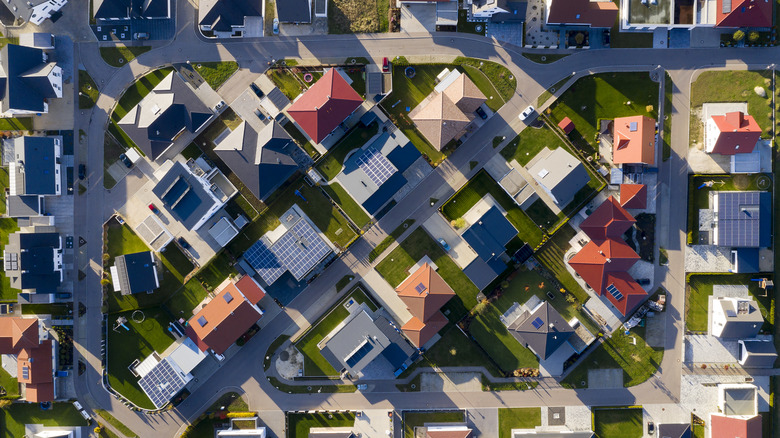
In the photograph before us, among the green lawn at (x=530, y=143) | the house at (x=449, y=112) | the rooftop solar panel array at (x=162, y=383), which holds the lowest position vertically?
the rooftop solar panel array at (x=162, y=383)

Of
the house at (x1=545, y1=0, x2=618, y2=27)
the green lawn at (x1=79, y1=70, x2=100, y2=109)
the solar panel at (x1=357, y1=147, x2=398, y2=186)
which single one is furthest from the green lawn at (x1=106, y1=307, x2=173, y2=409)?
the house at (x1=545, y1=0, x2=618, y2=27)

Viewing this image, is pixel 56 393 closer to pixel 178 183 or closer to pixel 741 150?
pixel 178 183

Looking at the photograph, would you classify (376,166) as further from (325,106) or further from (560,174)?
(560,174)

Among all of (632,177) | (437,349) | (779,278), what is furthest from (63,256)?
(779,278)

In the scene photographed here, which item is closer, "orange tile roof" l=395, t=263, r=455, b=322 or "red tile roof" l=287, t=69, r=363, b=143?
"red tile roof" l=287, t=69, r=363, b=143

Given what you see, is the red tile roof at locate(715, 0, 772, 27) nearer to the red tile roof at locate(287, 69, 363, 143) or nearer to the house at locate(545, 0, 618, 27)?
the house at locate(545, 0, 618, 27)

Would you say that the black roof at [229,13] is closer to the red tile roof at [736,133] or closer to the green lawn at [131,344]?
the green lawn at [131,344]

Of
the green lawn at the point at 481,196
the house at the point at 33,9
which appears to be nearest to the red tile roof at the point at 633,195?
the green lawn at the point at 481,196
